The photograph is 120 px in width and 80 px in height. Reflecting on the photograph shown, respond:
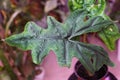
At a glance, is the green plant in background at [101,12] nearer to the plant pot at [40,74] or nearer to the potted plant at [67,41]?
the potted plant at [67,41]

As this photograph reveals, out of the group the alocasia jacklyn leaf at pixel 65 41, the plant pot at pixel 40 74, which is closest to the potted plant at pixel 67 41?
the alocasia jacklyn leaf at pixel 65 41

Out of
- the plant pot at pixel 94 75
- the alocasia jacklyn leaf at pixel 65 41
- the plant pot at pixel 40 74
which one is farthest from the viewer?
the plant pot at pixel 40 74

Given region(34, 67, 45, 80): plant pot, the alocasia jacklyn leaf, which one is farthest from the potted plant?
region(34, 67, 45, 80): plant pot

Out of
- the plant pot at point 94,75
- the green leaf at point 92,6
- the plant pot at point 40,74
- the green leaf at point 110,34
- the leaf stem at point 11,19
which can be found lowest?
the plant pot at point 40,74

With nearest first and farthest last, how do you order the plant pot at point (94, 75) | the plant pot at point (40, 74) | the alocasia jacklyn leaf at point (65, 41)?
the alocasia jacklyn leaf at point (65, 41), the plant pot at point (94, 75), the plant pot at point (40, 74)

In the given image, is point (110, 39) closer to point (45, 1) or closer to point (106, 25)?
point (106, 25)

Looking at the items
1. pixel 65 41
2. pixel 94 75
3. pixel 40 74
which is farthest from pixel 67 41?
pixel 40 74

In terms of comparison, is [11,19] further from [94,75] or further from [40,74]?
[94,75]

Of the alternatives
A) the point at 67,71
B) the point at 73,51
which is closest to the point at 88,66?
the point at 73,51
